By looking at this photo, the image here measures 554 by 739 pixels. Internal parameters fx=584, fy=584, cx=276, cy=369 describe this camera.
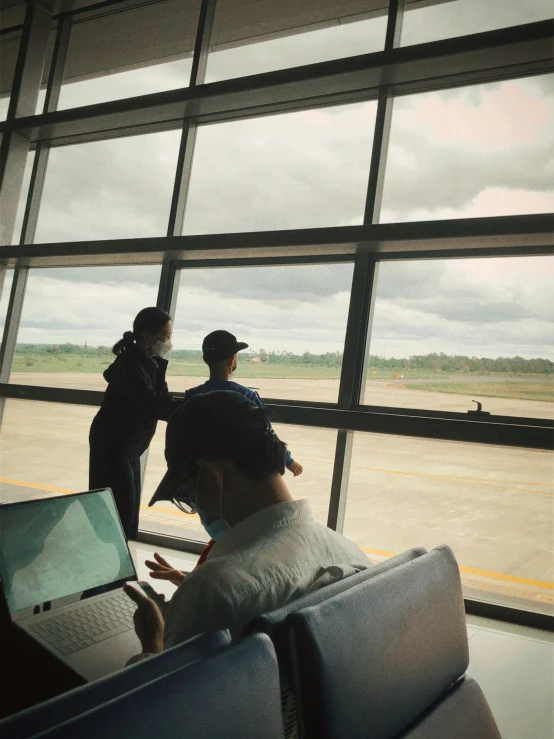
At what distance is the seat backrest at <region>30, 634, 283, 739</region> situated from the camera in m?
0.59

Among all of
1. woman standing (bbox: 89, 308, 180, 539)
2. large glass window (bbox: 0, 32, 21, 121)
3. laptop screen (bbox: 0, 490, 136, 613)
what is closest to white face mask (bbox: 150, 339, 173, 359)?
woman standing (bbox: 89, 308, 180, 539)

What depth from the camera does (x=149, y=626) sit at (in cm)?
101

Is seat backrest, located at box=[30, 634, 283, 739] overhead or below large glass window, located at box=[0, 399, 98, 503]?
overhead

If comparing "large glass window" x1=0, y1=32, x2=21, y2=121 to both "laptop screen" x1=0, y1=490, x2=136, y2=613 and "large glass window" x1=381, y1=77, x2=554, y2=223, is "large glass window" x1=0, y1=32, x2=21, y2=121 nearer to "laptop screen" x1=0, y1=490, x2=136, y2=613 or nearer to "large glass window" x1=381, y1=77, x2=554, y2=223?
"large glass window" x1=381, y1=77, x2=554, y2=223

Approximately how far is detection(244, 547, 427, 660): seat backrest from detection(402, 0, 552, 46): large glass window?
11.1 ft

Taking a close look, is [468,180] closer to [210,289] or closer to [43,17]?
[210,289]

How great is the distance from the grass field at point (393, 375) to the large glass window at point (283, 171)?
3.03 feet

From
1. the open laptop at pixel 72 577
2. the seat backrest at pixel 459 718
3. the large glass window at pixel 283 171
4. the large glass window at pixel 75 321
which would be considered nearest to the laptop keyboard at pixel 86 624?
the open laptop at pixel 72 577

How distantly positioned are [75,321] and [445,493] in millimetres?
3092

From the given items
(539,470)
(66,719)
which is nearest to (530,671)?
(539,470)

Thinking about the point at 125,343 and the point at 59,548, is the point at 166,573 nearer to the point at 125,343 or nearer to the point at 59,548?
the point at 59,548

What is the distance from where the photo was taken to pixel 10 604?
3.85ft

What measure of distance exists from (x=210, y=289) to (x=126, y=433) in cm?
144

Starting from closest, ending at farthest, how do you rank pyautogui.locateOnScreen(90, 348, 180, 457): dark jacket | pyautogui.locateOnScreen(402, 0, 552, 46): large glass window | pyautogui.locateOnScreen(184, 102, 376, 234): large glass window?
pyautogui.locateOnScreen(90, 348, 180, 457): dark jacket → pyautogui.locateOnScreen(402, 0, 552, 46): large glass window → pyautogui.locateOnScreen(184, 102, 376, 234): large glass window
